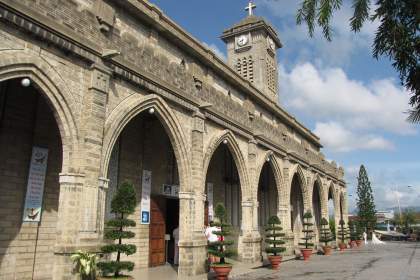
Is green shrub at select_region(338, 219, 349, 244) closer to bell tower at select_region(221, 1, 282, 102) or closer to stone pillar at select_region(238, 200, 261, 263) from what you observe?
bell tower at select_region(221, 1, 282, 102)

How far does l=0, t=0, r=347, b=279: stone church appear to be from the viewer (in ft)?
27.8

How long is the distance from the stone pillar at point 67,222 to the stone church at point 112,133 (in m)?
0.02

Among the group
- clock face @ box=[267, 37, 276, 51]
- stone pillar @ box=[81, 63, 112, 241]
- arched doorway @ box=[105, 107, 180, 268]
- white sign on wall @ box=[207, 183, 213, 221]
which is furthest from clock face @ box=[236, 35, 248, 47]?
stone pillar @ box=[81, 63, 112, 241]

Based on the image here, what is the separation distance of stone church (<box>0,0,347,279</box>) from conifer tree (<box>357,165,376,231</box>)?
33808 mm

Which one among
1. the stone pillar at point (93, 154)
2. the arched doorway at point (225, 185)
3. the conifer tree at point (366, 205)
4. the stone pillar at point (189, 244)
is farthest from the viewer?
the conifer tree at point (366, 205)

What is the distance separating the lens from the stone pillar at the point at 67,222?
8.16m

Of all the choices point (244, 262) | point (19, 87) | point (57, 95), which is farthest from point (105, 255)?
point (244, 262)

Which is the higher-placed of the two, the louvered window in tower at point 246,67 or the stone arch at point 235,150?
the louvered window in tower at point 246,67

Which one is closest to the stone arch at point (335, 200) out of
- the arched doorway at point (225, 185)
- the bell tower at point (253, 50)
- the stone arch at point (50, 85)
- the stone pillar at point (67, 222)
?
the bell tower at point (253, 50)

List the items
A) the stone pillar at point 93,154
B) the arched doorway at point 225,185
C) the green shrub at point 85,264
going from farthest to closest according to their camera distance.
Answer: the arched doorway at point 225,185 < the stone pillar at point 93,154 < the green shrub at point 85,264

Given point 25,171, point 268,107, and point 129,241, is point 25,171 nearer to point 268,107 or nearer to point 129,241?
point 129,241

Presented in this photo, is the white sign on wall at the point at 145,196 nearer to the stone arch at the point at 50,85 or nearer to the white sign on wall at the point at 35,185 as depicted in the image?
the white sign on wall at the point at 35,185

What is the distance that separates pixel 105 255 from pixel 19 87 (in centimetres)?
489

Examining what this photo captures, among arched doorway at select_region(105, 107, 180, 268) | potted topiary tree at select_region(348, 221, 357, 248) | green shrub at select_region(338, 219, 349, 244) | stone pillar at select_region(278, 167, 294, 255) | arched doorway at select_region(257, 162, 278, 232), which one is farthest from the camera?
potted topiary tree at select_region(348, 221, 357, 248)
